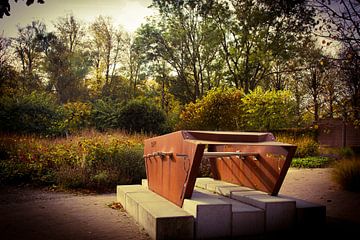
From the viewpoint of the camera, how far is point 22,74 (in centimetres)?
2931

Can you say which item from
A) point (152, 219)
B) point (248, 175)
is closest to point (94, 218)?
point (152, 219)

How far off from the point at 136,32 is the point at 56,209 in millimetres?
28132

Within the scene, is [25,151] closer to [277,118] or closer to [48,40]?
[277,118]

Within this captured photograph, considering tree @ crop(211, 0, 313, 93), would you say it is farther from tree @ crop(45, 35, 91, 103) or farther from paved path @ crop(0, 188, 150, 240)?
paved path @ crop(0, 188, 150, 240)

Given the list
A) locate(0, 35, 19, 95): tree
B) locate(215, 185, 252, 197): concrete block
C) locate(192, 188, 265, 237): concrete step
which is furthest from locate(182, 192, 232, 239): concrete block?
locate(0, 35, 19, 95): tree

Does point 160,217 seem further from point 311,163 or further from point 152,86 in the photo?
point 152,86

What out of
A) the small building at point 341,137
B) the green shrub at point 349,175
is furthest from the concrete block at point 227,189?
the small building at point 341,137

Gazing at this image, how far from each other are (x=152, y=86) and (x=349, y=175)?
102ft

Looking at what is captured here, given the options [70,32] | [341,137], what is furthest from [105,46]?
[341,137]

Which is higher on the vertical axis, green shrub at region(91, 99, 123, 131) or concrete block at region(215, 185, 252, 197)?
green shrub at region(91, 99, 123, 131)

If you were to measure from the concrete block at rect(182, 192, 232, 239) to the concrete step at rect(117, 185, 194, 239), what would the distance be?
0.10 meters

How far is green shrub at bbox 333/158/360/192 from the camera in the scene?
8.12 metres

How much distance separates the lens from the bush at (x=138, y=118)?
20.8 metres

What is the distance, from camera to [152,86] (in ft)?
125
